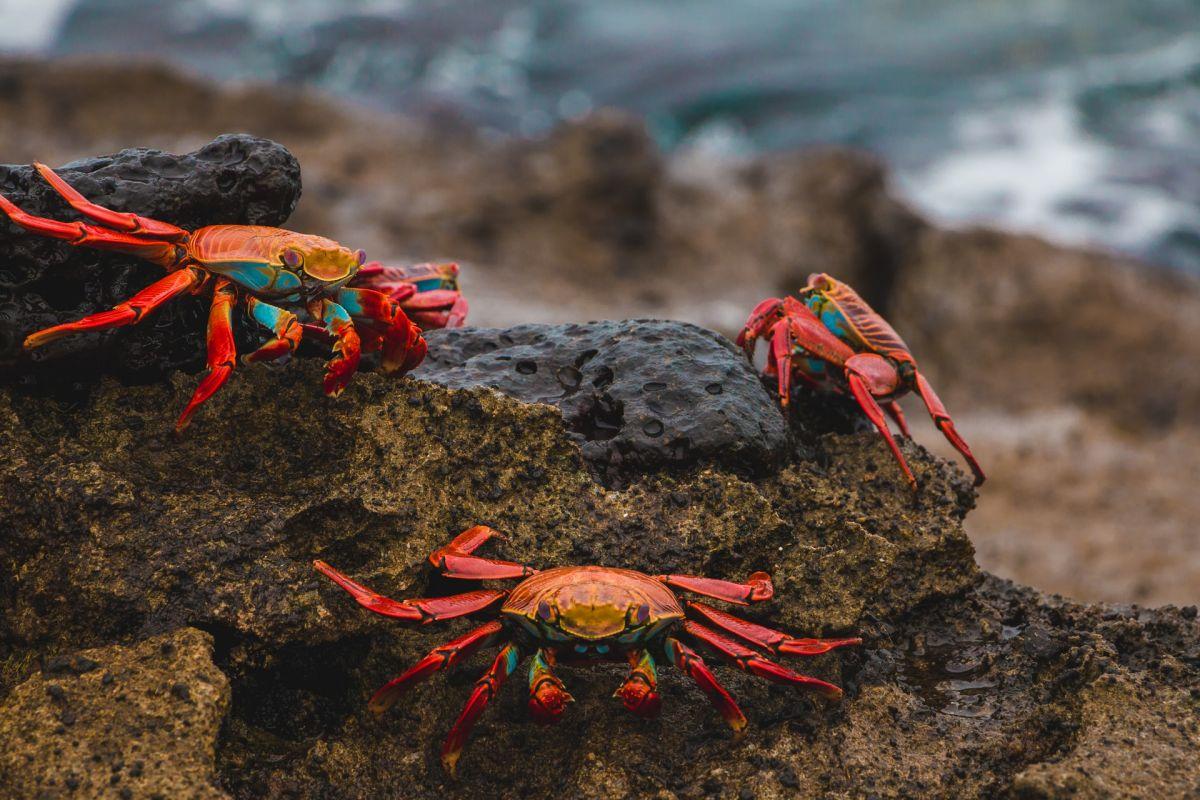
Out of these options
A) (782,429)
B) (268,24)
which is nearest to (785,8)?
(268,24)

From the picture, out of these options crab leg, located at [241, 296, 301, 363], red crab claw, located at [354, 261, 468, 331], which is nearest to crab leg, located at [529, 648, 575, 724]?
crab leg, located at [241, 296, 301, 363]

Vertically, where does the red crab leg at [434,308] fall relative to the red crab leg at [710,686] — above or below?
above

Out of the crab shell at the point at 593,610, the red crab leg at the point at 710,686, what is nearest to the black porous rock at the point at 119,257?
the crab shell at the point at 593,610

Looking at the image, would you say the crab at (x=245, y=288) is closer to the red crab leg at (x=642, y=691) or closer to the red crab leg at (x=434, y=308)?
the red crab leg at (x=434, y=308)

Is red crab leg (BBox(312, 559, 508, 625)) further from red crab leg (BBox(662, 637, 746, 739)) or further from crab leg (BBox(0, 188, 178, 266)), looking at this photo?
crab leg (BBox(0, 188, 178, 266))

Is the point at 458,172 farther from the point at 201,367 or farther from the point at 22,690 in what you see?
the point at 22,690

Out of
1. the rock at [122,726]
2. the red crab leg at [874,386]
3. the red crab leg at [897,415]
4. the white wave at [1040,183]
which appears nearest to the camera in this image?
the rock at [122,726]

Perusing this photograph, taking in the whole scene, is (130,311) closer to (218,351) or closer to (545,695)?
(218,351)
